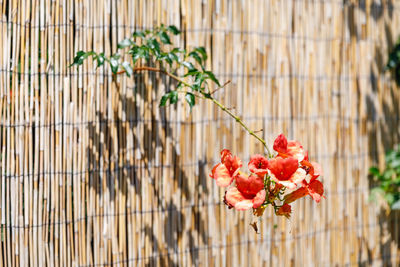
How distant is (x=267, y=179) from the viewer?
125 centimetres

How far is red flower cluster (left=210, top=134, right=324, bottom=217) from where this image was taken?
118 centimetres

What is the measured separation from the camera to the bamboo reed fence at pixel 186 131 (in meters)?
1.57

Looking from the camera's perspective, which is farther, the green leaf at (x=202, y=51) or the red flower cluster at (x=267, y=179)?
the green leaf at (x=202, y=51)

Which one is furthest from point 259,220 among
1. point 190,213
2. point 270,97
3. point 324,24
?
point 324,24

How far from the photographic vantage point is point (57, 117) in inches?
62.7

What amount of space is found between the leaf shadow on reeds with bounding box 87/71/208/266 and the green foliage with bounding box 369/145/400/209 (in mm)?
811

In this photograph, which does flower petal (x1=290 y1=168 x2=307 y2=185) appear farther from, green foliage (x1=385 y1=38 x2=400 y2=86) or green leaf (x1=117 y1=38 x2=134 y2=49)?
green foliage (x1=385 y1=38 x2=400 y2=86)

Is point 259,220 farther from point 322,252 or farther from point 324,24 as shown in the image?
point 324,24

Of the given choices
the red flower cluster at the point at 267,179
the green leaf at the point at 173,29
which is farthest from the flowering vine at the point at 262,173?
the green leaf at the point at 173,29

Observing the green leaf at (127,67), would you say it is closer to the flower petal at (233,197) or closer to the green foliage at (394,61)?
the flower petal at (233,197)

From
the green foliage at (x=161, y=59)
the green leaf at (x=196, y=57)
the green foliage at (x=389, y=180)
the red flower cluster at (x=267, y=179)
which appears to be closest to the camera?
the red flower cluster at (x=267, y=179)

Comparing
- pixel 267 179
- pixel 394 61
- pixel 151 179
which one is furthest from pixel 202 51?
pixel 394 61

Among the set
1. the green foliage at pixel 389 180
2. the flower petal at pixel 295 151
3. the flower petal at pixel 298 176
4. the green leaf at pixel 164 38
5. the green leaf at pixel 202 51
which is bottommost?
the green foliage at pixel 389 180

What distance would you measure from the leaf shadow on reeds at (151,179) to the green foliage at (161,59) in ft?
0.23
